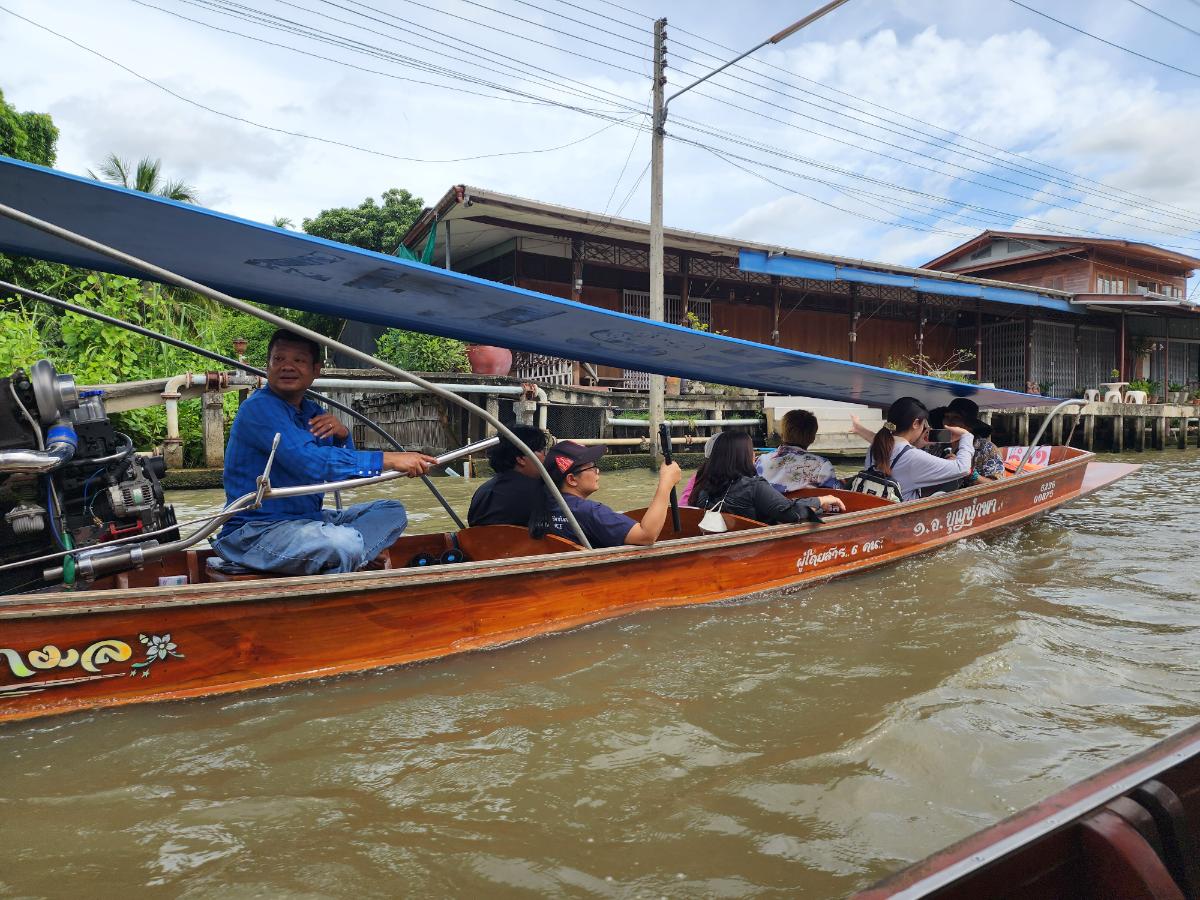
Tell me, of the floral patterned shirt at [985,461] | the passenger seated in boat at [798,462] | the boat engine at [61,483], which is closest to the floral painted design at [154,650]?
the boat engine at [61,483]

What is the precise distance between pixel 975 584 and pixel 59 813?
5.25m

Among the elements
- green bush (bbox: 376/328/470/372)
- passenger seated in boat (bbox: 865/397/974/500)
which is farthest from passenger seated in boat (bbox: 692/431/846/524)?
green bush (bbox: 376/328/470/372)

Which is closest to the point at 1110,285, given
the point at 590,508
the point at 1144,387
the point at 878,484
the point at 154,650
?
the point at 1144,387

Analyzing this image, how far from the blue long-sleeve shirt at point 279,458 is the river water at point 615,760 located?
0.84 metres

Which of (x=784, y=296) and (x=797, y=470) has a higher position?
(x=784, y=296)

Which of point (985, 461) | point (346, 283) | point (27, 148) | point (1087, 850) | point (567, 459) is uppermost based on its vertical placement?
point (27, 148)

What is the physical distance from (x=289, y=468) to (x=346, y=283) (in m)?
0.96

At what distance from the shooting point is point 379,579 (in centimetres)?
328

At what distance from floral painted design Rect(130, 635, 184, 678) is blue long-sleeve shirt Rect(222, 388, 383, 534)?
0.62 metres

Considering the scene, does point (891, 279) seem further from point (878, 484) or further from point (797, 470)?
point (797, 470)

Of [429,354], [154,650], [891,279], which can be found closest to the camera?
[154,650]

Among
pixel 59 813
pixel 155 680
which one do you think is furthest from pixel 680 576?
pixel 59 813

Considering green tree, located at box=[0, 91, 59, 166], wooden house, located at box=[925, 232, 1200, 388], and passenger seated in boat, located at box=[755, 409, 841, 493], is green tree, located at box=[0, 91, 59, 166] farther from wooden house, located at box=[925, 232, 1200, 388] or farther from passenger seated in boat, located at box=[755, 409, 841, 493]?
wooden house, located at box=[925, 232, 1200, 388]

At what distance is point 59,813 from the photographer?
243 centimetres
